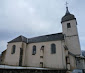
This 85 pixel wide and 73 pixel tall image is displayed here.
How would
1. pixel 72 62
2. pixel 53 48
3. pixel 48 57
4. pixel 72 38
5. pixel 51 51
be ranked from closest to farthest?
pixel 72 62 → pixel 48 57 → pixel 51 51 → pixel 53 48 → pixel 72 38

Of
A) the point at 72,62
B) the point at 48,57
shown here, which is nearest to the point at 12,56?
the point at 48,57

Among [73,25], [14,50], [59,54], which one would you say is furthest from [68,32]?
[14,50]

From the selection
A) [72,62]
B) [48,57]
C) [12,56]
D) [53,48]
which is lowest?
[72,62]

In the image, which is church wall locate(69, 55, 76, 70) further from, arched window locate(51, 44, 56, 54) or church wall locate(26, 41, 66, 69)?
arched window locate(51, 44, 56, 54)

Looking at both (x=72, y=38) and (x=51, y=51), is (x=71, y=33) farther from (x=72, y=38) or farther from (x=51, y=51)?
(x=51, y=51)

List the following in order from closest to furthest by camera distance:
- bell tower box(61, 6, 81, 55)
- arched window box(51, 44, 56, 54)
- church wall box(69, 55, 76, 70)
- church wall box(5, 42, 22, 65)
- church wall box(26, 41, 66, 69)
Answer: church wall box(69, 55, 76, 70)
church wall box(26, 41, 66, 69)
arched window box(51, 44, 56, 54)
bell tower box(61, 6, 81, 55)
church wall box(5, 42, 22, 65)

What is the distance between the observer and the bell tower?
2009 cm

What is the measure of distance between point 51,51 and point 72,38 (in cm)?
623

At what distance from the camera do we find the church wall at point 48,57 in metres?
18.3

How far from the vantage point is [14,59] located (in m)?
20.6

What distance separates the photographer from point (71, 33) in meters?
21.4

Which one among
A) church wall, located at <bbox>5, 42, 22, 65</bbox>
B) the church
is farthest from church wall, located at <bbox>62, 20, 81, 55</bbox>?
church wall, located at <bbox>5, 42, 22, 65</bbox>

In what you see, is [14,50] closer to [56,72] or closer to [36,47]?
[36,47]

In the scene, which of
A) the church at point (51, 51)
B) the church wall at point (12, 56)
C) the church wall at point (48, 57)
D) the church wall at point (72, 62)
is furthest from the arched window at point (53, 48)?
the church wall at point (12, 56)
